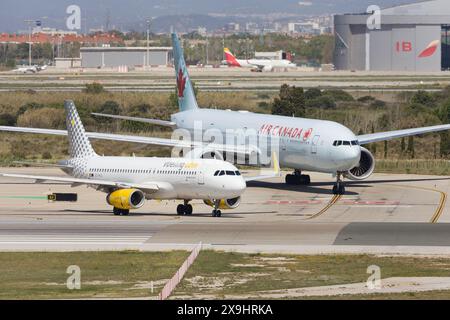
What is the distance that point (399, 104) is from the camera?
134m

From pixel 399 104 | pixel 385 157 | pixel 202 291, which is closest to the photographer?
pixel 202 291

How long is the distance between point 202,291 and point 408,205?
1205 inches

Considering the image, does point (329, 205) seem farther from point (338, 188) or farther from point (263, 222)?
point (263, 222)

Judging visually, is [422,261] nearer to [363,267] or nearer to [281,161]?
[363,267]

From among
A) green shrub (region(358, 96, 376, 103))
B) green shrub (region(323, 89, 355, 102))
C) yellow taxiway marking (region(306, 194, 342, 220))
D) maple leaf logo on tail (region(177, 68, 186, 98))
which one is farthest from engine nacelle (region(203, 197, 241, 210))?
green shrub (region(323, 89, 355, 102))

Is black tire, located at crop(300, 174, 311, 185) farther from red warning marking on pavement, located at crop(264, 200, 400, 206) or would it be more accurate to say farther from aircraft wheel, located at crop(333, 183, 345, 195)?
red warning marking on pavement, located at crop(264, 200, 400, 206)

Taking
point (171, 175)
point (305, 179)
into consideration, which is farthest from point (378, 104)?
point (171, 175)

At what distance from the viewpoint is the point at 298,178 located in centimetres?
7794

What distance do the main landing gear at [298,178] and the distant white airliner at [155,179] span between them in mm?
14299

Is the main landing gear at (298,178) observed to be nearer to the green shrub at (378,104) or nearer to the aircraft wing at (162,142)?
the aircraft wing at (162,142)

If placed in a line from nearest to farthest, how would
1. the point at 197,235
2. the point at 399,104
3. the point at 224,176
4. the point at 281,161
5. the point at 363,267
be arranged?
1. the point at 363,267
2. the point at 197,235
3. the point at 224,176
4. the point at 281,161
5. the point at 399,104

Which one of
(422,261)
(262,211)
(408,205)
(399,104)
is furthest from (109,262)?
(399,104)

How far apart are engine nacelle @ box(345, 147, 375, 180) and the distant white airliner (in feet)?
37.3

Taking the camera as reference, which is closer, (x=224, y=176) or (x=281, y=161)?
(x=224, y=176)
